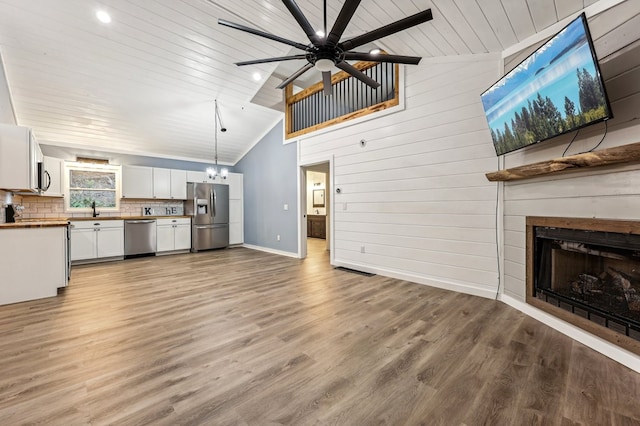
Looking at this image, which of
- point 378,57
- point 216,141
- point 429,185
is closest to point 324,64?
point 378,57

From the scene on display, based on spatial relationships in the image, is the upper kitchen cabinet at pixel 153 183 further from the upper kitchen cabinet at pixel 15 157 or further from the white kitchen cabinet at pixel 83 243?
the upper kitchen cabinet at pixel 15 157

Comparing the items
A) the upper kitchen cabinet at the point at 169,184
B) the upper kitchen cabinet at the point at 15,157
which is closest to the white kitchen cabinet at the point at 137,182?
the upper kitchen cabinet at the point at 169,184

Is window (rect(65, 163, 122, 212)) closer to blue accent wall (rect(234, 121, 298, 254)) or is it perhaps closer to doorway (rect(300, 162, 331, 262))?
blue accent wall (rect(234, 121, 298, 254))

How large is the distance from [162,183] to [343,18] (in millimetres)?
6186

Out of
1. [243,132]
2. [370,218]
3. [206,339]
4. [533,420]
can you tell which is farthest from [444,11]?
[243,132]

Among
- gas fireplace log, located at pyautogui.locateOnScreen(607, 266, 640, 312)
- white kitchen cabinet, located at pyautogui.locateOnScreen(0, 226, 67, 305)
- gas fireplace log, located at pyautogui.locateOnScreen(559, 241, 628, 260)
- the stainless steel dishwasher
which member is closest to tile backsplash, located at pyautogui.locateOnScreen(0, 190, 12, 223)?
white kitchen cabinet, located at pyautogui.locateOnScreen(0, 226, 67, 305)

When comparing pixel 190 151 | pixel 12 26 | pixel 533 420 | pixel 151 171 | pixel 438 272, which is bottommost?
pixel 533 420

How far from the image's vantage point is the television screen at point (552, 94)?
190 centimetres

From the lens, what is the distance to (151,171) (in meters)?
6.38

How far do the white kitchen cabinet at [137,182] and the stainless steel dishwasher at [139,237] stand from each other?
0.70 meters

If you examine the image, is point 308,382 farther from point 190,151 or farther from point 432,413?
point 190,151

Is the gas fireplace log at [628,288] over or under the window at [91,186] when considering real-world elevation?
under

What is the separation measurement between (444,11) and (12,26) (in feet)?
17.2

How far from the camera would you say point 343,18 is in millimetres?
1996
